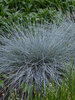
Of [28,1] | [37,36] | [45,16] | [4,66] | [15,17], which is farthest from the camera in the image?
[28,1]

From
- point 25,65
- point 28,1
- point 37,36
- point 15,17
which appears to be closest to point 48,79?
point 25,65

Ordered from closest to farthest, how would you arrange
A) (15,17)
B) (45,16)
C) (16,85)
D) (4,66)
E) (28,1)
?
(16,85) → (4,66) → (15,17) → (45,16) → (28,1)

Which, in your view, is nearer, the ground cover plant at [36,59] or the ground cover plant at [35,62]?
the ground cover plant at [35,62]

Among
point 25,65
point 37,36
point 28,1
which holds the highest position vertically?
point 28,1

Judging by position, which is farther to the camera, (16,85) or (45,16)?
(45,16)

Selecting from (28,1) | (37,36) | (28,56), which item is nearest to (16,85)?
(28,56)

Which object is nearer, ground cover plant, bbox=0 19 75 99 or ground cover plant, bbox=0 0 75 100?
ground cover plant, bbox=0 0 75 100

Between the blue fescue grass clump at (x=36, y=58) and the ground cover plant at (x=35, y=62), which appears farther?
the blue fescue grass clump at (x=36, y=58)

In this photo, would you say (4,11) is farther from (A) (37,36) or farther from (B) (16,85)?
(B) (16,85)

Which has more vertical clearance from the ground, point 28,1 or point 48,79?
point 28,1

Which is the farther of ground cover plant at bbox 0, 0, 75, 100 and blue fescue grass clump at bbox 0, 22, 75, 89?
blue fescue grass clump at bbox 0, 22, 75, 89
